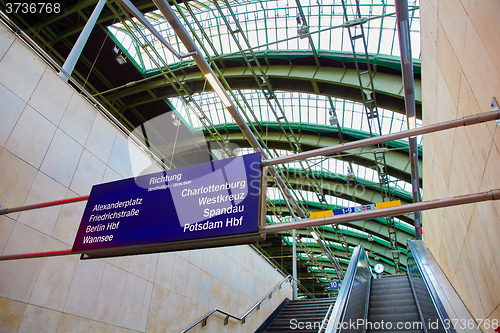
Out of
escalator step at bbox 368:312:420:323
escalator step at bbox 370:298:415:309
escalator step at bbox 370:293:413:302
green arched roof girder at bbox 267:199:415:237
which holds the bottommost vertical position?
escalator step at bbox 368:312:420:323

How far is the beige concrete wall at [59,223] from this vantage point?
18.5ft

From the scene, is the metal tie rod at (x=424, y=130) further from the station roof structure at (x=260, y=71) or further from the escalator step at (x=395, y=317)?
the station roof structure at (x=260, y=71)

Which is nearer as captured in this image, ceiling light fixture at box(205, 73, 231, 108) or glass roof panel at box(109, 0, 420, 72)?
ceiling light fixture at box(205, 73, 231, 108)

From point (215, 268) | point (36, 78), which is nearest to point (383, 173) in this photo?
point (215, 268)

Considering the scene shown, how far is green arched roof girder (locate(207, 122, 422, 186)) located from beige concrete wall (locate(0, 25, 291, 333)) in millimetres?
11679

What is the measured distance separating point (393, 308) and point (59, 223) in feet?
25.6

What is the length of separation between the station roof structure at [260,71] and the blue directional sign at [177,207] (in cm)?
772

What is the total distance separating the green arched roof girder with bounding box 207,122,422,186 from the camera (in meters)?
18.6

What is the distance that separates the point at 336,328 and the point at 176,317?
5410mm

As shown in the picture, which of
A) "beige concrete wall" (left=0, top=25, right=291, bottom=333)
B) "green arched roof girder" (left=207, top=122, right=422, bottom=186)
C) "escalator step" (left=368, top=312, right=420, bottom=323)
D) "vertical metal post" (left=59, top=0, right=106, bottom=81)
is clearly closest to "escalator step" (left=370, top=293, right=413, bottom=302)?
"escalator step" (left=368, top=312, right=420, bottom=323)

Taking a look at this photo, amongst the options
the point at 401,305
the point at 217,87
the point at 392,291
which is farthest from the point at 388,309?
the point at 217,87

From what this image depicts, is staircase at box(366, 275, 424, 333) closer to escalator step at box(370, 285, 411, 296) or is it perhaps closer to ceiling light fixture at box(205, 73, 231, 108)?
escalator step at box(370, 285, 411, 296)

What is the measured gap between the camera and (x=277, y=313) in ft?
45.3

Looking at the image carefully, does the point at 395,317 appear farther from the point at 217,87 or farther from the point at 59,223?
the point at 59,223
